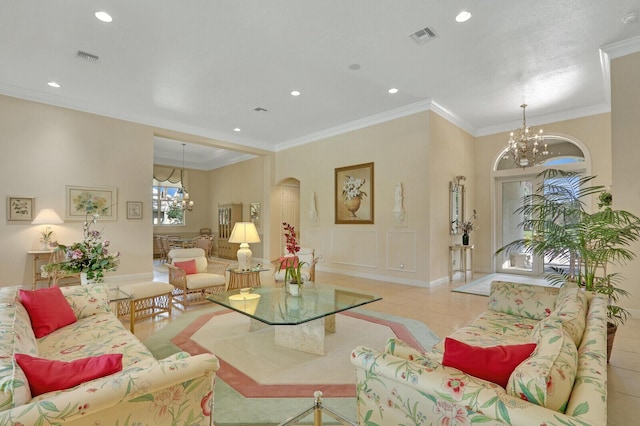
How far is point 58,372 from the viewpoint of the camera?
120 cm

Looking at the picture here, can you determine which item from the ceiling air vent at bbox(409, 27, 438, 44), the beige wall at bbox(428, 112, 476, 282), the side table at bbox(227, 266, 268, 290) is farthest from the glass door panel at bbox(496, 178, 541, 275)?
the side table at bbox(227, 266, 268, 290)

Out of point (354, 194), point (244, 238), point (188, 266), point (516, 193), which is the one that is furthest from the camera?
point (516, 193)

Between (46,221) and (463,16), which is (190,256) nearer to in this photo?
(46,221)

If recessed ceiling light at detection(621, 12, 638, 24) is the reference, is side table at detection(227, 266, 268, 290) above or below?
below

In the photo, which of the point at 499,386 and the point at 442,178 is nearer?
the point at 499,386

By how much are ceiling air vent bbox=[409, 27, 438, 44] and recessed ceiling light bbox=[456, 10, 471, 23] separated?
30 cm

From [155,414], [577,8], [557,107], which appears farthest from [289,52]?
[557,107]

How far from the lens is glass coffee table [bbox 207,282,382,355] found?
2703 mm

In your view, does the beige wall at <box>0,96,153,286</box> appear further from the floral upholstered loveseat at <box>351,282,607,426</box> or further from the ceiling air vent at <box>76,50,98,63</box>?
the floral upholstered loveseat at <box>351,282,607,426</box>

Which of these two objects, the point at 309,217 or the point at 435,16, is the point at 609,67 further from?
the point at 309,217

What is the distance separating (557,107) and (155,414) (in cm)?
792

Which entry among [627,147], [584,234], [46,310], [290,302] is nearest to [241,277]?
[290,302]

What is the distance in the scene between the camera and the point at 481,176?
7684 millimetres

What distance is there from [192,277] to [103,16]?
10.9 ft
